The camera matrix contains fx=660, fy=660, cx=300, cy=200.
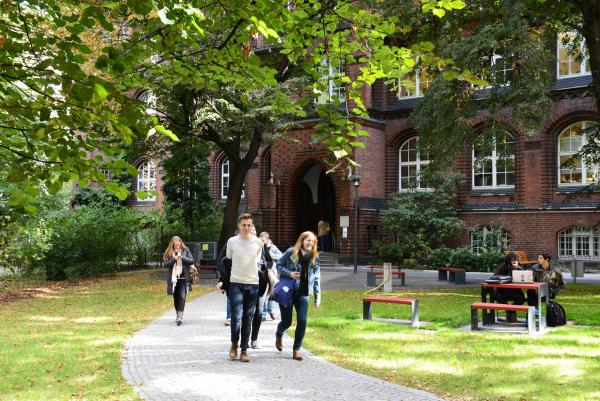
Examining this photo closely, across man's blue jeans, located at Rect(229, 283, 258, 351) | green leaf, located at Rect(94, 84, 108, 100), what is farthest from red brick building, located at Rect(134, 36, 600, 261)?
green leaf, located at Rect(94, 84, 108, 100)

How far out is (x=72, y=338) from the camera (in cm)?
1102

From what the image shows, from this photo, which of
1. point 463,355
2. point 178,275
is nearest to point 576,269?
point 463,355

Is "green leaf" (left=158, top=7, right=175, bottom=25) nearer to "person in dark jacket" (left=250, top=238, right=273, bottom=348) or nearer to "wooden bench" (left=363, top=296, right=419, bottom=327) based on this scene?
"person in dark jacket" (left=250, top=238, right=273, bottom=348)

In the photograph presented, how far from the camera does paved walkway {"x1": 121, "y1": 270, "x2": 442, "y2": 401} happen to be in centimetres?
698

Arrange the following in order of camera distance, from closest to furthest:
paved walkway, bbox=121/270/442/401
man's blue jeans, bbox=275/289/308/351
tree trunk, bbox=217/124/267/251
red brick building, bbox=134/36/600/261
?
paved walkway, bbox=121/270/442/401
man's blue jeans, bbox=275/289/308/351
tree trunk, bbox=217/124/267/251
red brick building, bbox=134/36/600/261

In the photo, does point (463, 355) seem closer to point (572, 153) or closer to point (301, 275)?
point (301, 275)

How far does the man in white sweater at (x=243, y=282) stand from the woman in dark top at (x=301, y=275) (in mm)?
452

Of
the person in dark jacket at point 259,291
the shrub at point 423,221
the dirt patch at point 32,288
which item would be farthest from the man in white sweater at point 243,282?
the shrub at point 423,221

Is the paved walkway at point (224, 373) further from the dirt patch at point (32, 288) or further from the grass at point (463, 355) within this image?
the dirt patch at point (32, 288)

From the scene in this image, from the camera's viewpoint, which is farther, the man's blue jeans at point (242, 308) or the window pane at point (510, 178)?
the window pane at point (510, 178)

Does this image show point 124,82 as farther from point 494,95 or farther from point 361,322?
point 494,95

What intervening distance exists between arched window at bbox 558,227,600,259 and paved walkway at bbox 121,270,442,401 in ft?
68.3

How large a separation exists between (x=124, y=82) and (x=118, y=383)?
3.42 meters

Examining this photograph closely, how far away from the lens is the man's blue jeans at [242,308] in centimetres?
888
